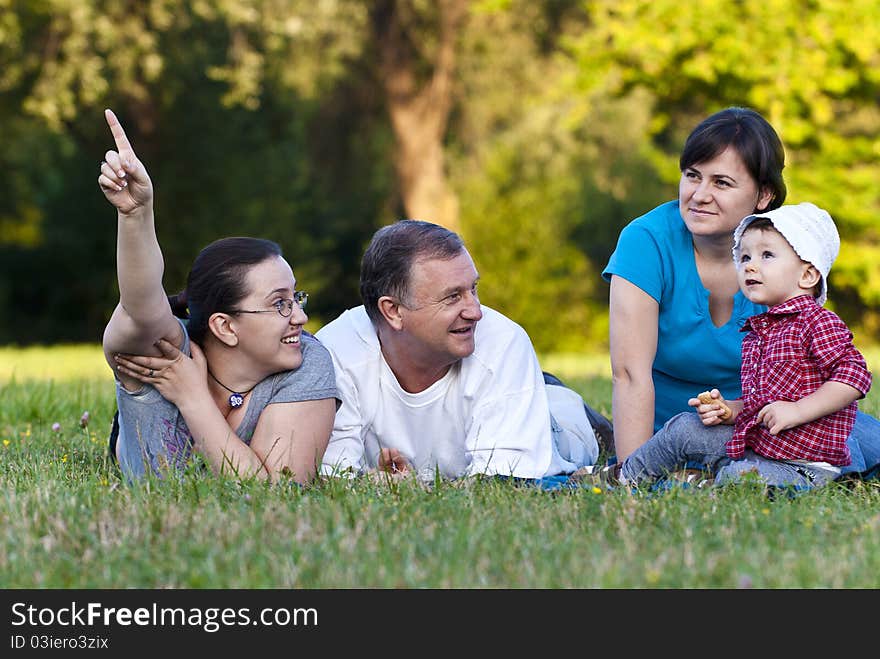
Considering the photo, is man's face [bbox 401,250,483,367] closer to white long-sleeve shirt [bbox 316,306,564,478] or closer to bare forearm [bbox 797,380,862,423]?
white long-sleeve shirt [bbox 316,306,564,478]

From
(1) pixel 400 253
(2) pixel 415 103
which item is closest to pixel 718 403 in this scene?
(1) pixel 400 253

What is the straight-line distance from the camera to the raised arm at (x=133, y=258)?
3486 mm

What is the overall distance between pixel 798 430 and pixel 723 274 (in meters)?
0.92

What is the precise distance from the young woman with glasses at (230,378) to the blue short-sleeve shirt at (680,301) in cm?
142

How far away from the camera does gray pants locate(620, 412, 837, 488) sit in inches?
164

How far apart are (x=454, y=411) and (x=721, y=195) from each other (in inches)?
55.1

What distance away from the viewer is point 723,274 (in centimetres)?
487

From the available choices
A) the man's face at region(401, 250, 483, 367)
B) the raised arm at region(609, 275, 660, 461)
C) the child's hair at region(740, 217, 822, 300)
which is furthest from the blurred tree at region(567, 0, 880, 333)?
the man's face at region(401, 250, 483, 367)

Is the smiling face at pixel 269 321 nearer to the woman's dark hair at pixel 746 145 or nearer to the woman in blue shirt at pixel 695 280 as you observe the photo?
the woman in blue shirt at pixel 695 280

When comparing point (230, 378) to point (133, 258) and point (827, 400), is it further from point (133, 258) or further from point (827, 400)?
point (827, 400)

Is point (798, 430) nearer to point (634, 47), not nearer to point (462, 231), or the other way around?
point (634, 47)

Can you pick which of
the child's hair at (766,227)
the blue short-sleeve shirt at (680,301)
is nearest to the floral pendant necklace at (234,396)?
the blue short-sleeve shirt at (680,301)

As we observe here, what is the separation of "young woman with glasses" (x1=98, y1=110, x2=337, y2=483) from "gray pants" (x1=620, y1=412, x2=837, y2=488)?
1.25m
